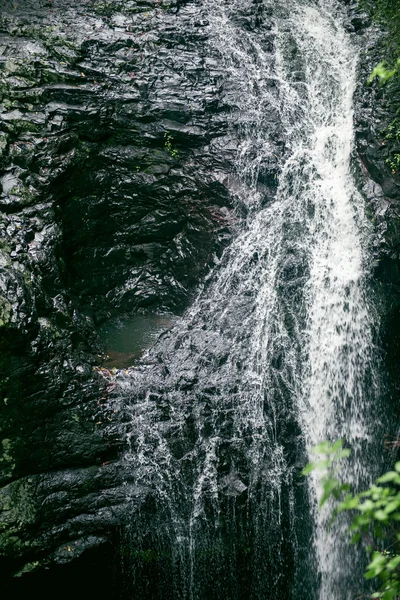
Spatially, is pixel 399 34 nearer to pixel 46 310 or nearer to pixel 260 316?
pixel 260 316

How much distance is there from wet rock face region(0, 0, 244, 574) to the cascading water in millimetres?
382

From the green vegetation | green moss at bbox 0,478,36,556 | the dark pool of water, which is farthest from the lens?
the green vegetation

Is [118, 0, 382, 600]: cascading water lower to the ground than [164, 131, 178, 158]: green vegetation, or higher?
lower

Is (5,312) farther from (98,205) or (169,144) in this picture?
(169,144)

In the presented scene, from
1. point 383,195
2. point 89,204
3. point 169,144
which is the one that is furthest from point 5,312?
point 383,195

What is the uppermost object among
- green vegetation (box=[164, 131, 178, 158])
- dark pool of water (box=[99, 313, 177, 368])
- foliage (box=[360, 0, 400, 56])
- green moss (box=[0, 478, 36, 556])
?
foliage (box=[360, 0, 400, 56])

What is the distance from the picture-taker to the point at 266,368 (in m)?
5.43

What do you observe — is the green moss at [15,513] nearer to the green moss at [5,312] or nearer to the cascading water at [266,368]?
the cascading water at [266,368]

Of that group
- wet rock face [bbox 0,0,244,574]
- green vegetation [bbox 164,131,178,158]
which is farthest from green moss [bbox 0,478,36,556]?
green vegetation [bbox 164,131,178,158]

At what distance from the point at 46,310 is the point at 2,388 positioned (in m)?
1.01

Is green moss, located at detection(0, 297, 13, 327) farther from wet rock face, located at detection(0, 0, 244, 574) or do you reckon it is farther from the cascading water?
the cascading water

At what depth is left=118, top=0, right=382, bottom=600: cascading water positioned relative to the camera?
4746 mm

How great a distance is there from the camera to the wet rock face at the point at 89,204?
4.73 meters

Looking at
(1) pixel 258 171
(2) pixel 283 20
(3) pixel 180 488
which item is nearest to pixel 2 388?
(3) pixel 180 488
